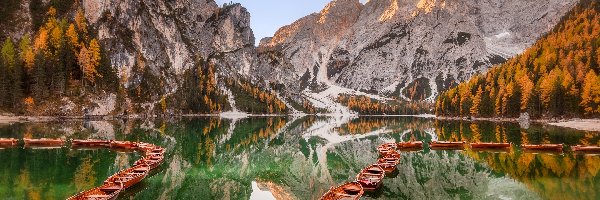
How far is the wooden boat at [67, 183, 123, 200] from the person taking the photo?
2994 cm

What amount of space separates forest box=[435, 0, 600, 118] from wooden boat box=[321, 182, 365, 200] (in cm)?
12602

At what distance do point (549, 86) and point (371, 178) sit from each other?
133925 mm

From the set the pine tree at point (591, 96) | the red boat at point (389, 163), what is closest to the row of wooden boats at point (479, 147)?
the red boat at point (389, 163)

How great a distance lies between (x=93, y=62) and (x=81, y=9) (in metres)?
47.3

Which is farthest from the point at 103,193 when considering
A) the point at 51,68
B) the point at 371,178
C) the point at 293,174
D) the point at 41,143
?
the point at 51,68

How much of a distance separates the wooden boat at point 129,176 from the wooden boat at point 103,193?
124cm

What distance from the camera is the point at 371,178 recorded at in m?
40.4

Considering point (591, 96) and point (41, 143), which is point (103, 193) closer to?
point (41, 143)

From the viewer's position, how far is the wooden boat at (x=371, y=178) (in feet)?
127

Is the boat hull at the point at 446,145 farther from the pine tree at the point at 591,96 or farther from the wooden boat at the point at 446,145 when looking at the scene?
the pine tree at the point at 591,96

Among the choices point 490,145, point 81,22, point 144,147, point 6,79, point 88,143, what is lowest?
point 490,145

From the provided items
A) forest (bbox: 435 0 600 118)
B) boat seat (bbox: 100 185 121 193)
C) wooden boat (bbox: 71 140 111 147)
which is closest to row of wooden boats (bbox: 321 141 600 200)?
boat seat (bbox: 100 185 121 193)

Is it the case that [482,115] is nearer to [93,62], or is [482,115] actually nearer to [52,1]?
[93,62]

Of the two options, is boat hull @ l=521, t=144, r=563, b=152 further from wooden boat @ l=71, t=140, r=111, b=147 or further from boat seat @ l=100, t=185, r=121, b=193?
wooden boat @ l=71, t=140, r=111, b=147
